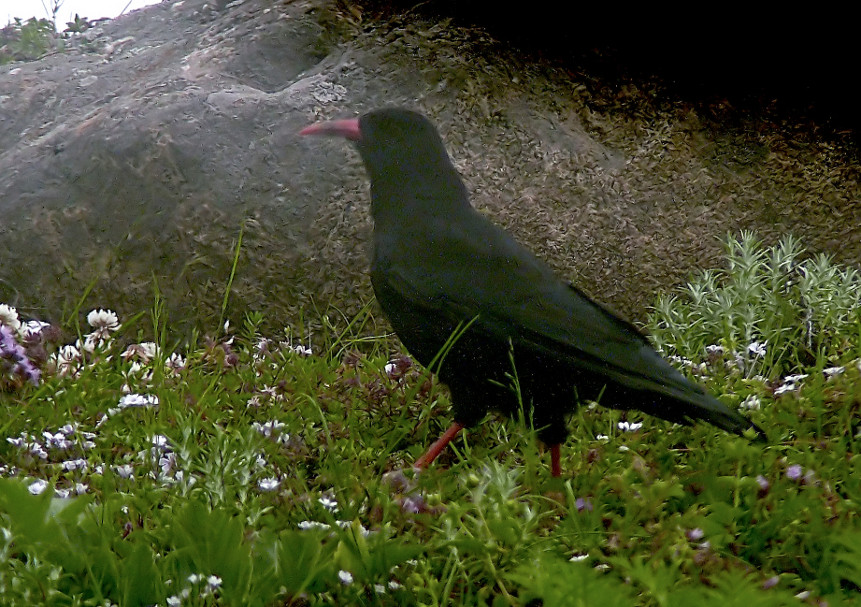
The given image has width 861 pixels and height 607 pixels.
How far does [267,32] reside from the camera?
3799 millimetres

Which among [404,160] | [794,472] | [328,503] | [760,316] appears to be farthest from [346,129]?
[760,316]

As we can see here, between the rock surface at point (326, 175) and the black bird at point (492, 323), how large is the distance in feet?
2.86

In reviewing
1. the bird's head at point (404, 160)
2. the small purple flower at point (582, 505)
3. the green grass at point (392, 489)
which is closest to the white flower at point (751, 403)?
the green grass at point (392, 489)

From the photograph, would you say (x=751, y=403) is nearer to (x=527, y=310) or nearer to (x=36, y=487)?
(x=527, y=310)

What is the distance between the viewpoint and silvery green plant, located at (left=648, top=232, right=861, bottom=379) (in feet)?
10.6

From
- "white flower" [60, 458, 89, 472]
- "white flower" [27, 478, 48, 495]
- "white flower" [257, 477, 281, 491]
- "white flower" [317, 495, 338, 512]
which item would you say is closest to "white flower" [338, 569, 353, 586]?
"white flower" [317, 495, 338, 512]

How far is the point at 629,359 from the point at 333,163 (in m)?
1.61

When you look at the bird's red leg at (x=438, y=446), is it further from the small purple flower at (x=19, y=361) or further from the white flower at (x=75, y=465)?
the small purple flower at (x=19, y=361)

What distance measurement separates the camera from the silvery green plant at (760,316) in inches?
127

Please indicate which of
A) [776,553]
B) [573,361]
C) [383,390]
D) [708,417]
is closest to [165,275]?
[383,390]

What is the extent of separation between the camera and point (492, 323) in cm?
232

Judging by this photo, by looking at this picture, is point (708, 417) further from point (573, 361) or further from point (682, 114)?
point (682, 114)

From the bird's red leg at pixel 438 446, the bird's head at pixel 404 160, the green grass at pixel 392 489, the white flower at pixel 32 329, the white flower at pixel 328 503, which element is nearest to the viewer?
the green grass at pixel 392 489

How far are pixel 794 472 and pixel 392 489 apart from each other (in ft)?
3.35
